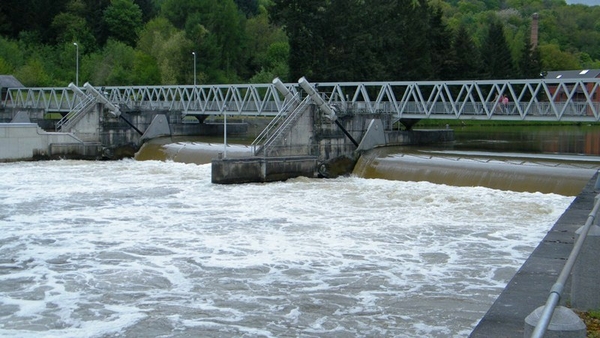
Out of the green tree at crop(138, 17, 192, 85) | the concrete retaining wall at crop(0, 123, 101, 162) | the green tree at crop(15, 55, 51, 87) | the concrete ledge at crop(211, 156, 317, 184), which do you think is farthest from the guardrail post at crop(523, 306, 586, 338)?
the green tree at crop(15, 55, 51, 87)

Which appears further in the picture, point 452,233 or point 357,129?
point 357,129

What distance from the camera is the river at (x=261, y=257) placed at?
13.3 metres

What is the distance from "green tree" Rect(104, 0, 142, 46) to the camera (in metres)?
111

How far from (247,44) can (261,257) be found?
289 ft

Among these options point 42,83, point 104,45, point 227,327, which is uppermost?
point 104,45

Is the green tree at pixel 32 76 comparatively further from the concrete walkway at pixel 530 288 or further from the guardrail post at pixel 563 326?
the guardrail post at pixel 563 326

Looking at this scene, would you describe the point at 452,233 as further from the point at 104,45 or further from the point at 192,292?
the point at 104,45

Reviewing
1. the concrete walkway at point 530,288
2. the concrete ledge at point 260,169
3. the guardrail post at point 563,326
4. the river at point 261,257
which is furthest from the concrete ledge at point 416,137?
the guardrail post at point 563,326

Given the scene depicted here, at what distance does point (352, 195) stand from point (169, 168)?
14328mm

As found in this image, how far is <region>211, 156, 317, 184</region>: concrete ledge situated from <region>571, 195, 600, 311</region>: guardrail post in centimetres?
2540

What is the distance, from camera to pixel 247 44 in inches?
4097

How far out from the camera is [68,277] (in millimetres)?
16406

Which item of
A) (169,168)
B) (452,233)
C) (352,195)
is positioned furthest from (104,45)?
(452,233)

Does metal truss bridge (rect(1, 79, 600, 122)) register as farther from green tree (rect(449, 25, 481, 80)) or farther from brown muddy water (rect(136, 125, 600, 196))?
brown muddy water (rect(136, 125, 600, 196))
